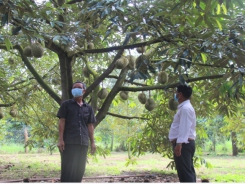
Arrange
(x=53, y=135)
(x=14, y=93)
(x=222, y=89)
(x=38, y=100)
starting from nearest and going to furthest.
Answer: (x=222, y=89) < (x=53, y=135) < (x=38, y=100) < (x=14, y=93)

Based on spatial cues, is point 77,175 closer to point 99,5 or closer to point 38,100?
point 99,5

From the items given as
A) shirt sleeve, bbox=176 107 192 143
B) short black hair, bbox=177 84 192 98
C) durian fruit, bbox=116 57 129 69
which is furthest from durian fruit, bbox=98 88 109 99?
shirt sleeve, bbox=176 107 192 143

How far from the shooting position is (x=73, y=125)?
3.10m

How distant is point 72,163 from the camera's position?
9.93 feet

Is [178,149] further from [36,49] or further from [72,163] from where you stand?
[36,49]

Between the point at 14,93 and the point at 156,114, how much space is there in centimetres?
341

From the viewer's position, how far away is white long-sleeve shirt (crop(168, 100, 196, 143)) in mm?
2891

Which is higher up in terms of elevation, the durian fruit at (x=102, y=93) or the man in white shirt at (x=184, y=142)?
the durian fruit at (x=102, y=93)

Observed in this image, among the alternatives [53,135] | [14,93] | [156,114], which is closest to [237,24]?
[156,114]

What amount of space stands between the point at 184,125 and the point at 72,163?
4.15 ft

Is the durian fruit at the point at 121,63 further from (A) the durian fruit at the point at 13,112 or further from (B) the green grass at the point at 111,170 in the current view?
(B) the green grass at the point at 111,170

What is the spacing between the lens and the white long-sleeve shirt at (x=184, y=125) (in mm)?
2891

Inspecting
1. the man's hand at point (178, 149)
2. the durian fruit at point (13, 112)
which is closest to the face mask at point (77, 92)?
the man's hand at point (178, 149)

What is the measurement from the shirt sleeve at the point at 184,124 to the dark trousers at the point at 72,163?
1081 mm
